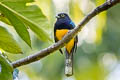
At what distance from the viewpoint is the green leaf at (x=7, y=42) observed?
193 cm

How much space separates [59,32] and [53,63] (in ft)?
18.6

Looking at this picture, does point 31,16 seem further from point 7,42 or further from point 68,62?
point 68,62

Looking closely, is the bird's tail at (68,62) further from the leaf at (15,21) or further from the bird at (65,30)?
the leaf at (15,21)

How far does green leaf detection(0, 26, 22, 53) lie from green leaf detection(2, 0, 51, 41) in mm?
95

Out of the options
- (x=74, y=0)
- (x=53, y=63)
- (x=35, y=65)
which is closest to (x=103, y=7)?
(x=74, y=0)

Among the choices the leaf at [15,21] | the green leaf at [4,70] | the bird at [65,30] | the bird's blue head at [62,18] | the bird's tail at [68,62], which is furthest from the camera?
the bird's blue head at [62,18]

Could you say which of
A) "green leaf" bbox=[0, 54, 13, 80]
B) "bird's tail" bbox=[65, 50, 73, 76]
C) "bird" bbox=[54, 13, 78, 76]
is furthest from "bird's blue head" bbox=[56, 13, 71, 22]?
"green leaf" bbox=[0, 54, 13, 80]

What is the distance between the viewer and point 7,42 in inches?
76.9

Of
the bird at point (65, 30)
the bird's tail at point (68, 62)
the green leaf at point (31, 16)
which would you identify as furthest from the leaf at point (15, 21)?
the bird at point (65, 30)

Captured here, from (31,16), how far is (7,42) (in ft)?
0.54

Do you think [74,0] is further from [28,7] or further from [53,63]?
[53,63]

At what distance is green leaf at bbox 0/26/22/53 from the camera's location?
1.93 m

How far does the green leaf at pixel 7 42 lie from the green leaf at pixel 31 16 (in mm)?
95

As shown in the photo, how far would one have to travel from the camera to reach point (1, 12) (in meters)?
1.97
